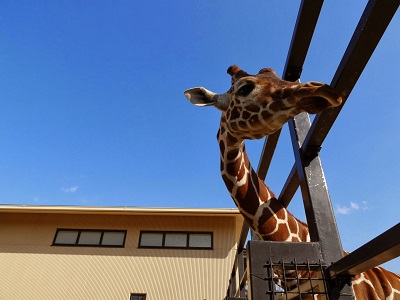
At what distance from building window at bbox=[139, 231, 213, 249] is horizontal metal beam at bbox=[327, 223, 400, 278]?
8.49 m

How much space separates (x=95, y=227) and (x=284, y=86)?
9401 mm

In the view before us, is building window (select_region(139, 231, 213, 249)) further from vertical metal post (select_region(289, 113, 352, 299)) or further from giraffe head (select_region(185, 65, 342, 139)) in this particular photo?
vertical metal post (select_region(289, 113, 352, 299))

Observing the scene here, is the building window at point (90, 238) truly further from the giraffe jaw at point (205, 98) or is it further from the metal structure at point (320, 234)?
the metal structure at point (320, 234)

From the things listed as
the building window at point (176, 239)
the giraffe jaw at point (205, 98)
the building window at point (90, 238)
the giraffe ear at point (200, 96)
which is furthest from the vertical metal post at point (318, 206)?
the building window at point (90, 238)

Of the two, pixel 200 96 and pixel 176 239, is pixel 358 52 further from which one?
pixel 176 239

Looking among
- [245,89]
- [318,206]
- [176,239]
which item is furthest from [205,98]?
[176,239]

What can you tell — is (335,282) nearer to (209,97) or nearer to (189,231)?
(209,97)

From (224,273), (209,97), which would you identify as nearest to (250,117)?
(209,97)

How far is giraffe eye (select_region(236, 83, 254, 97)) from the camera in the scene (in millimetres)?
2286

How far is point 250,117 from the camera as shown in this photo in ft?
7.29

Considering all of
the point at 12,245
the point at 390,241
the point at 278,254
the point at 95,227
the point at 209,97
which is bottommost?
the point at 390,241

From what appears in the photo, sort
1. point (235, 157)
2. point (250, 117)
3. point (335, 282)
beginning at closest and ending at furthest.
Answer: point (335, 282)
point (250, 117)
point (235, 157)

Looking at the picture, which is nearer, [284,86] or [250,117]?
[284,86]

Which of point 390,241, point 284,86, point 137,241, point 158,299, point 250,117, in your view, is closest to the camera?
point 390,241
